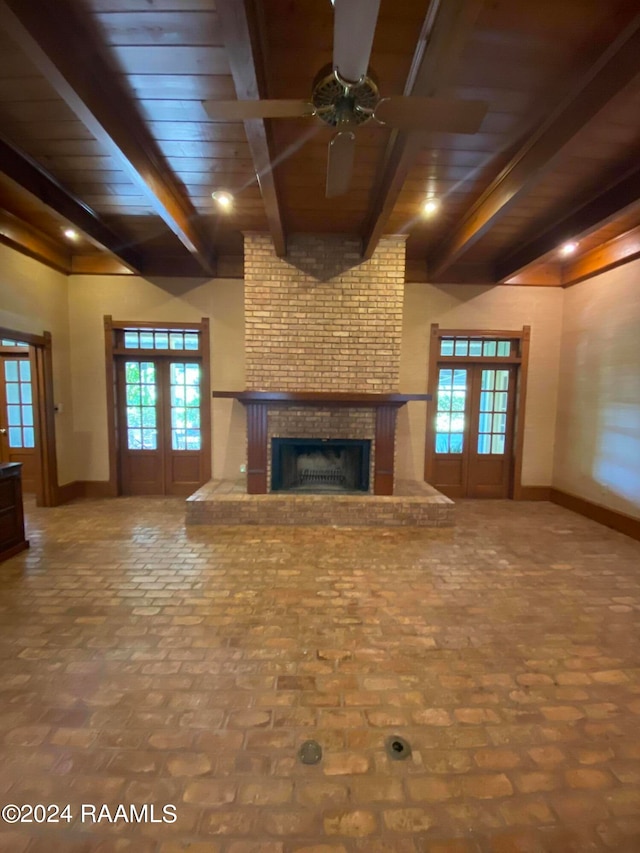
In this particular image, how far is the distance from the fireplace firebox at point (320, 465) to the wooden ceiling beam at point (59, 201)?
9.22 feet

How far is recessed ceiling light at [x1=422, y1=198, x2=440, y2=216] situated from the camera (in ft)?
10.5

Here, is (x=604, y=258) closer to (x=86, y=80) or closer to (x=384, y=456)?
(x=384, y=456)

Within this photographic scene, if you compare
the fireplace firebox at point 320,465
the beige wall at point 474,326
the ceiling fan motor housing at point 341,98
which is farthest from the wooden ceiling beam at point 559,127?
the fireplace firebox at point 320,465

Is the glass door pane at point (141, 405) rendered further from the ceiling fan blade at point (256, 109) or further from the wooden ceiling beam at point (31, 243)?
the ceiling fan blade at point (256, 109)

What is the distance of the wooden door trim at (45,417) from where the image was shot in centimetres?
423

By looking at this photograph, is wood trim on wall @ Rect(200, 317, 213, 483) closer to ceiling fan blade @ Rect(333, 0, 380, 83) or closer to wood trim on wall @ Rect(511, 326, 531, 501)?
ceiling fan blade @ Rect(333, 0, 380, 83)

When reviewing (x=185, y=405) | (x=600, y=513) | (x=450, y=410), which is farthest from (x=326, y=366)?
(x=600, y=513)

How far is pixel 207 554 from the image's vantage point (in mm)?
3150

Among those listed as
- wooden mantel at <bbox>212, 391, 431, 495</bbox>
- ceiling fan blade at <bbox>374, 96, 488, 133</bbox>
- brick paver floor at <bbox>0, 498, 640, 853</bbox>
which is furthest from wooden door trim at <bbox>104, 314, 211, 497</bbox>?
ceiling fan blade at <bbox>374, 96, 488, 133</bbox>

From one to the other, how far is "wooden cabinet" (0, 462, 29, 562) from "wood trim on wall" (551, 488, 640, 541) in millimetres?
6002

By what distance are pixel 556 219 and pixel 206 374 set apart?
4292mm

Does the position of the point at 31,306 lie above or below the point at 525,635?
above

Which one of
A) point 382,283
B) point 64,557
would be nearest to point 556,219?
point 382,283

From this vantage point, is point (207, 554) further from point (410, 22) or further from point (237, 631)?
point (410, 22)
